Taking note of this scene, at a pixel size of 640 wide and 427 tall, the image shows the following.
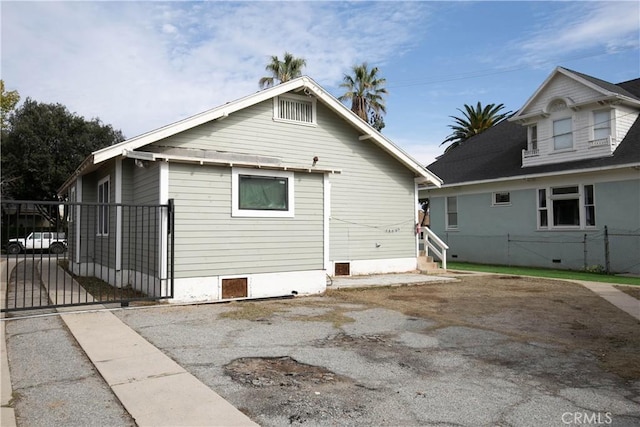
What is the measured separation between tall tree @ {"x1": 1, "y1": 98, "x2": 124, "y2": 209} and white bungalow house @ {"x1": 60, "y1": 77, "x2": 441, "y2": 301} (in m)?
20.7

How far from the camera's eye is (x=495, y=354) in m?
5.89

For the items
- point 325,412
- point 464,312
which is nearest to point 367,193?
point 464,312

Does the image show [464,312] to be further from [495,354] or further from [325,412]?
[325,412]

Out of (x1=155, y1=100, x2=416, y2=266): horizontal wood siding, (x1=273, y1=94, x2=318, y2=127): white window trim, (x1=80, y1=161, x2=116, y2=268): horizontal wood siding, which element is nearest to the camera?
(x1=80, y1=161, x2=116, y2=268): horizontal wood siding

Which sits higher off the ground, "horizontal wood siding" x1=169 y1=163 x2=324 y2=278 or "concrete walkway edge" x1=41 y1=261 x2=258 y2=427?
"horizontal wood siding" x1=169 y1=163 x2=324 y2=278

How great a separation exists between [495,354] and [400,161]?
10024mm

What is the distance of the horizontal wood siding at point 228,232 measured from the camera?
30.5 ft

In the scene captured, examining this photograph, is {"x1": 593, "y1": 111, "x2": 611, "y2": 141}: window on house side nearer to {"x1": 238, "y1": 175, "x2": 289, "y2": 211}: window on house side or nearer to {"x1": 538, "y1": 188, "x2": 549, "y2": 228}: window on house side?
{"x1": 538, "y1": 188, "x2": 549, "y2": 228}: window on house side

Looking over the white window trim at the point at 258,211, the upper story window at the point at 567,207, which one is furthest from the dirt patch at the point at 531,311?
the upper story window at the point at 567,207

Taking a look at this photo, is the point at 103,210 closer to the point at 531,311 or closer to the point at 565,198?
the point at 531,311

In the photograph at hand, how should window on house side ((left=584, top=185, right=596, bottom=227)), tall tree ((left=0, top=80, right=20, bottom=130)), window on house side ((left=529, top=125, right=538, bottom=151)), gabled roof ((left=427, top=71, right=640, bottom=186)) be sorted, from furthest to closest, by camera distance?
tall tree ((left=0, top=80, right=20, bottom=130)) → window on house side ((left=529, top=125, right=538, bottom=151)) → window on house side ((left=584, top=185, right=596, bottom=227)) → gabled roof ((left=427, top=71, right=640, bottom=186))

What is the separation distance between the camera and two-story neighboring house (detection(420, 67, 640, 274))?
15.7m

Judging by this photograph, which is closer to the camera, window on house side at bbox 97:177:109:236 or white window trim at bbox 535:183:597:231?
window on house side at bbox 97:177:109:236

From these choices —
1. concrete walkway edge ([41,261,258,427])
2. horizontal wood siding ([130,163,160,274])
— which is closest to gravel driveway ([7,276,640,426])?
concrete walkway edge ([41,261,258,427])
